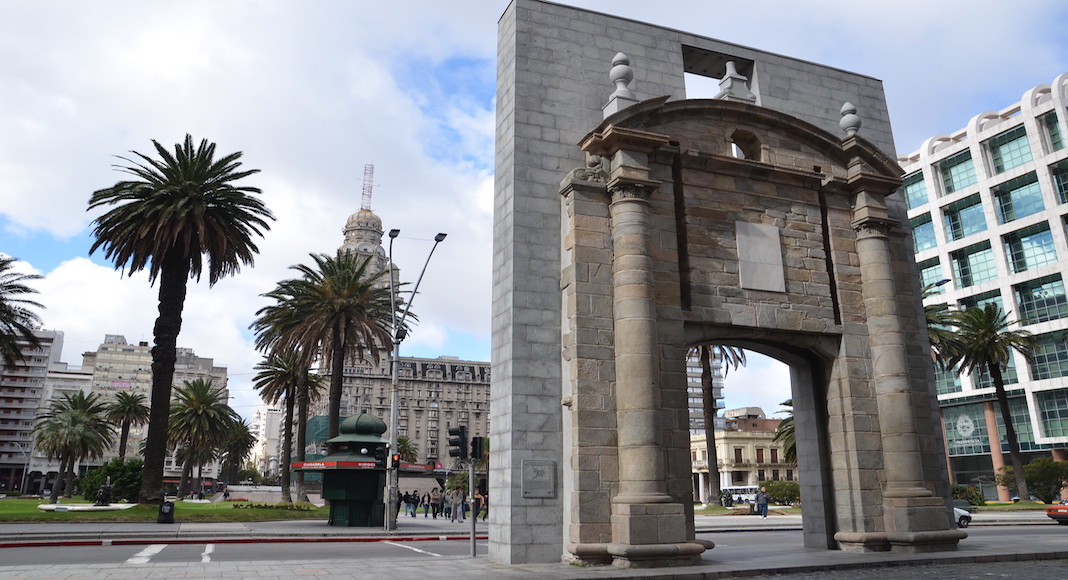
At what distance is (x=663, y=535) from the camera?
13.4 m

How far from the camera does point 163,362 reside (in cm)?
3241

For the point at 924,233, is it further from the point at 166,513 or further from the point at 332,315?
the point at 166,513

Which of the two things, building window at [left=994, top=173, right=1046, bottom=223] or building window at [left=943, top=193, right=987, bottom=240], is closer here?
building window at [left=994, top=173, right=1046, bottom=223]

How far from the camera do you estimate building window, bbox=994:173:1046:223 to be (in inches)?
2391

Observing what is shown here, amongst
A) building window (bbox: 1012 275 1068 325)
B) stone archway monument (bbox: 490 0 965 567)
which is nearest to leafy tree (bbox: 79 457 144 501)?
stone archway monument (bbox: 490 0 965 567)

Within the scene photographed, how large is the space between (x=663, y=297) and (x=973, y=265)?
63524 millimetres

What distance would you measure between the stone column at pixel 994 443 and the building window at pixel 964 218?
15723 millimetres

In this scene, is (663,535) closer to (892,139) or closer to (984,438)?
(892,139)

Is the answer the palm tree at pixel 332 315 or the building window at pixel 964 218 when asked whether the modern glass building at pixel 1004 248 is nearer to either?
the building window at pixel 964 218

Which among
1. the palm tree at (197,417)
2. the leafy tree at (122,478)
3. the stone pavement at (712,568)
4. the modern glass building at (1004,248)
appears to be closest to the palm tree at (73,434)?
the palm tree at (197,417)

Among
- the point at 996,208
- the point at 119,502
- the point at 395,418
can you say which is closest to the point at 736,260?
the point at 395,418

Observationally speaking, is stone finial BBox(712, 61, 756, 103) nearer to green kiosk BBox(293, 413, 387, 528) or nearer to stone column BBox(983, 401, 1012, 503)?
green kiosk BBox(293, 413, 387, 528)

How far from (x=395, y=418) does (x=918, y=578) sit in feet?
60.8

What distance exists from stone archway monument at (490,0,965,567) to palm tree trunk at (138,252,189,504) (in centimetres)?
2230
